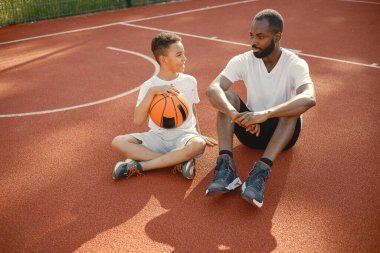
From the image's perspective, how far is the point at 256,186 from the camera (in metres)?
3.14

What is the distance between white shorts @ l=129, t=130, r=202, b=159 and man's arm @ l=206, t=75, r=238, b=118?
1.25 ft

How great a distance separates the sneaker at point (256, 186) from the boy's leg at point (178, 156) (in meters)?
0.56

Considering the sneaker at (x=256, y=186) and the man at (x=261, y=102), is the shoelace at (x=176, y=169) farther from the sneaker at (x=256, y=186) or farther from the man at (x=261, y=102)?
the sneaker at (x=256, y=186)

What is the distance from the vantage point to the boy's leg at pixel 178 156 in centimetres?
355

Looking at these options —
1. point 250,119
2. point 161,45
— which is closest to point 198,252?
point 250,119

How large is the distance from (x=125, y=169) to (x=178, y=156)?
0.46 meters

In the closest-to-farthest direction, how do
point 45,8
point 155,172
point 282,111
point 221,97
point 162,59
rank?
point 282,111, point 221,97, point 162,59, point 155,172, point 45,8

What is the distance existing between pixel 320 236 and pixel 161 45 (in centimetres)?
194

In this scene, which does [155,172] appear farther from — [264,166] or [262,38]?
[262,38]

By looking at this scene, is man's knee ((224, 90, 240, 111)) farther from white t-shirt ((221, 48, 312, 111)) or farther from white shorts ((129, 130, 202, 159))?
white shorts ((129, 130, 202, 159))

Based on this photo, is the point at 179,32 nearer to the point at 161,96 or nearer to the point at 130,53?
the point at 130,53

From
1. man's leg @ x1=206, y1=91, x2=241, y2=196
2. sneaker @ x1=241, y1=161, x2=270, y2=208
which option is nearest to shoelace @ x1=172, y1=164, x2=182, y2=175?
man's leg @ x1=206, y1=91, x2=241, y2=196

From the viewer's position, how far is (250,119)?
322cm

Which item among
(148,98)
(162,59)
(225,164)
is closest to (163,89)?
(148,98)
